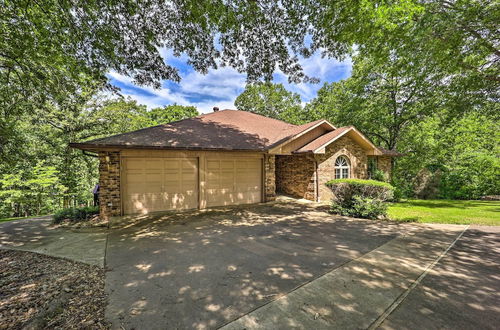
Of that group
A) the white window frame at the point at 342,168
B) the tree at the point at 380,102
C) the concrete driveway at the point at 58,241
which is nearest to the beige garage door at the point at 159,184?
the concrete driveway at the point at 58,241

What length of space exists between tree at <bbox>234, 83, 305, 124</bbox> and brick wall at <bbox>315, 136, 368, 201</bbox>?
14.7 m

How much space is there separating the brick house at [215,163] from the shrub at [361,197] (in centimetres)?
236

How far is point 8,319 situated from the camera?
243 cm

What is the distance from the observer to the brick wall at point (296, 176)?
1097 centimetres

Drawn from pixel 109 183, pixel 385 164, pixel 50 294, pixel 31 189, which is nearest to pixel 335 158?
pixel 385 164

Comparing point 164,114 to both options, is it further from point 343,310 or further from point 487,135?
point 487,135

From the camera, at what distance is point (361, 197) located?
7.86 metres

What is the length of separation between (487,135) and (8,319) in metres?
23.8

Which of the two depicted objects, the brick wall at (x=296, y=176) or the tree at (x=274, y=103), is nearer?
the brick wall at (x=296, y=176)

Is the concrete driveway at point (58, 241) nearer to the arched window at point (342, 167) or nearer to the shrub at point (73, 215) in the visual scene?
the shrub at point (73, 215)

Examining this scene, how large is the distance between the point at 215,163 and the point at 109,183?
13.5 feet

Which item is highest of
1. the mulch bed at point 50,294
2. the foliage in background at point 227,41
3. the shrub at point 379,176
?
the foliage in background at point 227,41

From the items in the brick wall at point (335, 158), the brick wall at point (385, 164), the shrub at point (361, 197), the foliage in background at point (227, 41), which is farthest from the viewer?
the brick wall at point (385, 164)

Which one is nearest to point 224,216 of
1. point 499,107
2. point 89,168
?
point 499,107
